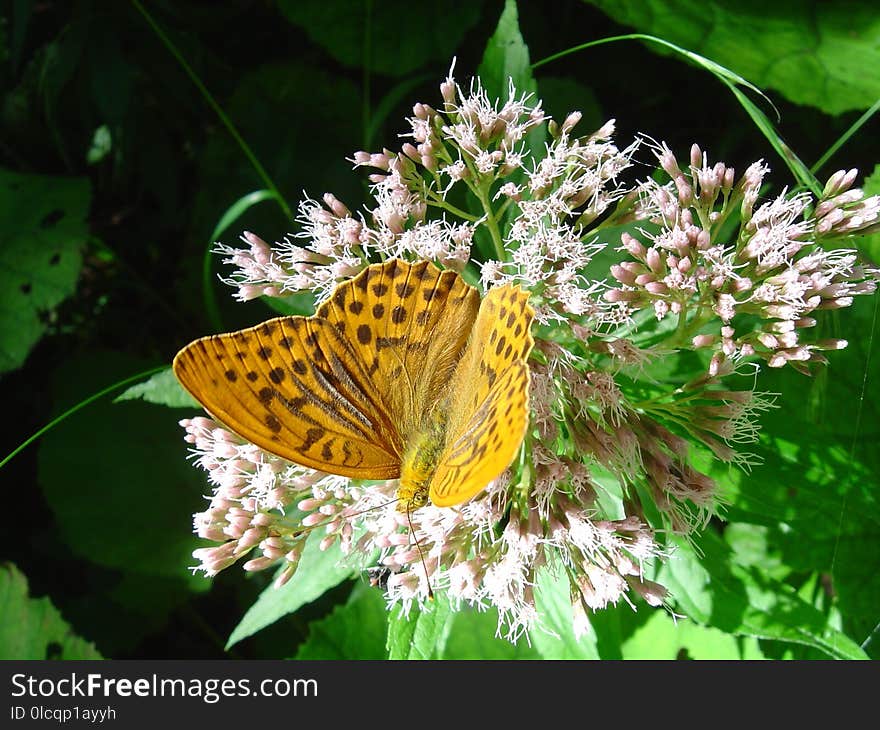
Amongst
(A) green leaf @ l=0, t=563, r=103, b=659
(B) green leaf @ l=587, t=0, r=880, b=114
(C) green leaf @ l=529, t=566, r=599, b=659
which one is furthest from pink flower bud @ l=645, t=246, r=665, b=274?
(A) green leaf @ l=0, t=563, r=103, b=659

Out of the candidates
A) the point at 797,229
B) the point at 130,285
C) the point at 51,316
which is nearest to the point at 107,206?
the point at 130,285

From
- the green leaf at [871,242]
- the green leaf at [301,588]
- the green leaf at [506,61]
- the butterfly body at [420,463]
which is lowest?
the green leaf at [301,588]

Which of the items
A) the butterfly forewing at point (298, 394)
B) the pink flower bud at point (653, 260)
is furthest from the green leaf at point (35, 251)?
the pink flower bud at point (653, 260)

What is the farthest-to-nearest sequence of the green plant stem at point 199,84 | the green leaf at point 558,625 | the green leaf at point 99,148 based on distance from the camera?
the green leaf at point 99,148, the green plant stem at point 199,84, the green leaf at point 558,625

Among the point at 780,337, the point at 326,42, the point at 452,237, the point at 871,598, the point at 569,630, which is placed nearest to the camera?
the point at 780,337

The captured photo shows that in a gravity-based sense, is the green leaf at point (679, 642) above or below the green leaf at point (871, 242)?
below

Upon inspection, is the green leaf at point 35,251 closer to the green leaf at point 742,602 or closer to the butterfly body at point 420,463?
the butterfly body at point 420,463

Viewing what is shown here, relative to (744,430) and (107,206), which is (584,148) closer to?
(744,430)

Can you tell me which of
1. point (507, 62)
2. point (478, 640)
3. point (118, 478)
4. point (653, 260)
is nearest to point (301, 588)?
point (478, 640)
